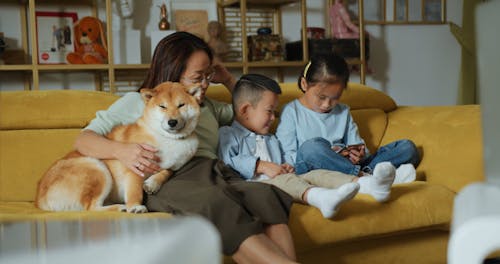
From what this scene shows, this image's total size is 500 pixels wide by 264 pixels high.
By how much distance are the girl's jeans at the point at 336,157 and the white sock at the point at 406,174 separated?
0.06 meters

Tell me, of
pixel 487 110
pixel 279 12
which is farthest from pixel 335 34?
pixel 487 110

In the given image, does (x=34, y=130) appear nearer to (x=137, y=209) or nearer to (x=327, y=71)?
(x=137, y=209)

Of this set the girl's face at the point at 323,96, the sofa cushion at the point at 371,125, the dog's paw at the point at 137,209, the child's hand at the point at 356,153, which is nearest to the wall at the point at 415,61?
the sofa cushion at the point at 371,125

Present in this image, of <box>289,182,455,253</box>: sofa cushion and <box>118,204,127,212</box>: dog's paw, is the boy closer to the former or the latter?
<box>289,182,455,253</box>: sofa cushion

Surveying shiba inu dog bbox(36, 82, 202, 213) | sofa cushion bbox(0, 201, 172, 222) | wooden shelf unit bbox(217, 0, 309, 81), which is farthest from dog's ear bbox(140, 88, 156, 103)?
wooden shelf unit bbox(217, 0, 309, 81)

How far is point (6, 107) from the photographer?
7.39 ft

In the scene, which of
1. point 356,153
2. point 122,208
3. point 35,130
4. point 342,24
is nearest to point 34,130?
point 35,130

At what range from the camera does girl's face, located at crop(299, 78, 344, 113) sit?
7.80 ft

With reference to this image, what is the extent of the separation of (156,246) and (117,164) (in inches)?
58.2

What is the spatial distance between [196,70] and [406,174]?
81 cm

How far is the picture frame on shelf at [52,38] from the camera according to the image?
3.64 m

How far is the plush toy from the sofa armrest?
1.88m

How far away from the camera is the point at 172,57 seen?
6.81ft

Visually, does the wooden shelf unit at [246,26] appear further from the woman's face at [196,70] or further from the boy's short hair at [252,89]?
the woman's face at [196,70]
